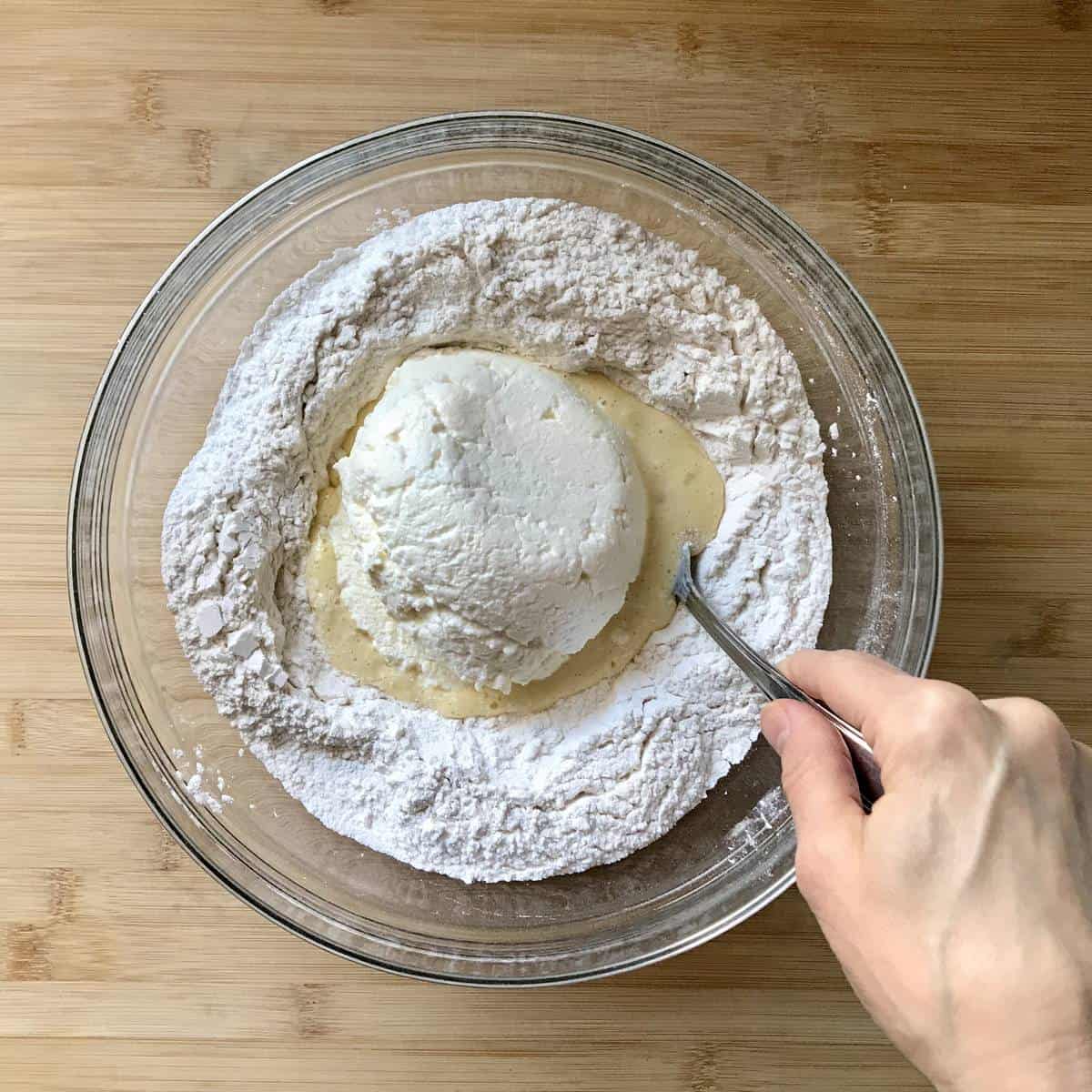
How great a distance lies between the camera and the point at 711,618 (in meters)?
1.22

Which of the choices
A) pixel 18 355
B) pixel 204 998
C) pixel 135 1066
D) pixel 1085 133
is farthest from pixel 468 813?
pixel 1085 133

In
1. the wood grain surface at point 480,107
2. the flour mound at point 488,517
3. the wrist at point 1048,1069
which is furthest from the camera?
the wood grain surface at point 480,107

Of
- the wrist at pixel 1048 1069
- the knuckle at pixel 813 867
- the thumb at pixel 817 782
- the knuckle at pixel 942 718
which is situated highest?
the knuckle at pixel 942 718

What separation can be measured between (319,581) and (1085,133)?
1.28 meters

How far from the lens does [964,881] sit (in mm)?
761

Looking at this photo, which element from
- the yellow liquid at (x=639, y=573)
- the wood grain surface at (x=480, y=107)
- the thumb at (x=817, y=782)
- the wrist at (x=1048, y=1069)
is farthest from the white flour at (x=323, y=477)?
the wrist at (x=1048, y=1069)

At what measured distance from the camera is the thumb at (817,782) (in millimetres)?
811

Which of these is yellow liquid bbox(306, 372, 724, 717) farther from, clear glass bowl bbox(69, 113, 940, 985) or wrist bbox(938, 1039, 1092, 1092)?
wrist bbox(938, 1039, 1092, 1092)

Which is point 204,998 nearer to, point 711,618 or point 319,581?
point 319,581

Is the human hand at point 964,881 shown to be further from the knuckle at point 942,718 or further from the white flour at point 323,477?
the white flour at point 323,477

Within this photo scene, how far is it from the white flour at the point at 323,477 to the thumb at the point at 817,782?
327 millimetres

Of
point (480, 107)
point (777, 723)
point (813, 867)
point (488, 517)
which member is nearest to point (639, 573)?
point (488, 517)

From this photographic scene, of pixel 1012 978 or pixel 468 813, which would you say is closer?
pixel 1012 978

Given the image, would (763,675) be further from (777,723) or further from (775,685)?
(777,723)
